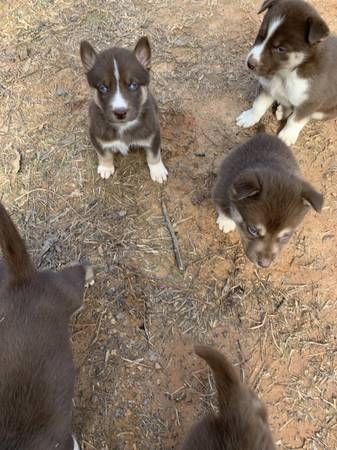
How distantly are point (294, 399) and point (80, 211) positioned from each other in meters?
2.71

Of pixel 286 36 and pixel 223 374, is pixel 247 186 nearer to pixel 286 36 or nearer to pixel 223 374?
pixel 223 374

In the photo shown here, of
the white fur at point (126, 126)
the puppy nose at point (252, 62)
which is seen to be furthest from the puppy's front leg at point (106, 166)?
the puppy nose at point (252, 62)

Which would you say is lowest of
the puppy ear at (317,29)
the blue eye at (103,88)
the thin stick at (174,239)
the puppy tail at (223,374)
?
the thin stick at (174,239)

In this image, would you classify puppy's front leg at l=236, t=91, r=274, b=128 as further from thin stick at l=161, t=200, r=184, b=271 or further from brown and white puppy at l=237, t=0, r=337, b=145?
thin stick at l=161, t=200, r=184, b=271

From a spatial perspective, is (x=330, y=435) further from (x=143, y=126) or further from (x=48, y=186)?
(x=48, y=186)

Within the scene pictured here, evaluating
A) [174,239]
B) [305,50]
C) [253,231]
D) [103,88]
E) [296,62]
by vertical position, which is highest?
[103,88]

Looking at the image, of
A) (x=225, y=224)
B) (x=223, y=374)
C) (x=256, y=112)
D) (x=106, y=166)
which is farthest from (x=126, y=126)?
(x=223, y=374)

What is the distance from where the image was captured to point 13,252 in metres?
3.02

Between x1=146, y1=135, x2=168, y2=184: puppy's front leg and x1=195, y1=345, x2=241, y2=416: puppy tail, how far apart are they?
2.40m

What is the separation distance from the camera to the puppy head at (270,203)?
318cm

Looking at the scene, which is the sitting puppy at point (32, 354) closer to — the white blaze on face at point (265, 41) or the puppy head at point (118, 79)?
the puppy head at point (118, 79)

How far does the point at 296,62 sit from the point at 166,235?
213 cm

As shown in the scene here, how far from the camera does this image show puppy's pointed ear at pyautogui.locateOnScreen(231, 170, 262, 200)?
3.16 m

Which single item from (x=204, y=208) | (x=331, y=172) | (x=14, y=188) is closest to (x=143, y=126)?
(x=204, y=208)
